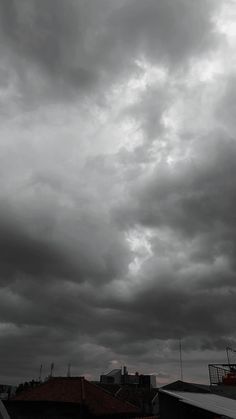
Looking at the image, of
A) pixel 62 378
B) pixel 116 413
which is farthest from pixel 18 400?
pixel 116 413

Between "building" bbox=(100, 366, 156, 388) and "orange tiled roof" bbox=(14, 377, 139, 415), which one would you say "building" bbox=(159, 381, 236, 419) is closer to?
"orange tiled roof" bbox=(14, 377, 139, 415)

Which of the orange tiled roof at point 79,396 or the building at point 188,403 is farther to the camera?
the orange tiled roof at point 79,396

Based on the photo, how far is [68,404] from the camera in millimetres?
43531

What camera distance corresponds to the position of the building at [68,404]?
4281 centimetres

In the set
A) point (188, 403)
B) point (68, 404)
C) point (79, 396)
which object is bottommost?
point (188, 403)

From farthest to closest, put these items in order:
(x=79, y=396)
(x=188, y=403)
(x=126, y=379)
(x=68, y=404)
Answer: (x=126, y=379)
(x=79, y=396)
(x=68, y=404)
(x=188, y=403)

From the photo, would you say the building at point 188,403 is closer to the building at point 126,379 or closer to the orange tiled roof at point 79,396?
the orange tiled roof at point 79,396

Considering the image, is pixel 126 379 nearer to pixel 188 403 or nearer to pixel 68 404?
pixel 68 404

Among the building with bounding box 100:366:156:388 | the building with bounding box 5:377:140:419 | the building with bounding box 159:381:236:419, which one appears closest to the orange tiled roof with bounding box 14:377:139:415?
the building with bounding box 5:377:140:419

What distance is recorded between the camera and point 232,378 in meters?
49.2

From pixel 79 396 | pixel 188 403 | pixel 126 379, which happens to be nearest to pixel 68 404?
pixel 79 396

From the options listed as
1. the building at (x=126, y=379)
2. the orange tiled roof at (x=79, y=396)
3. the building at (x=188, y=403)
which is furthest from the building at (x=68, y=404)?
the building at (x=126, y=379)

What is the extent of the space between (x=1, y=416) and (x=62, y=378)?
41789 mm

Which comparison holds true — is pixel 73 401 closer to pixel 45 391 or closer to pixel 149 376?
pixel 45 391
